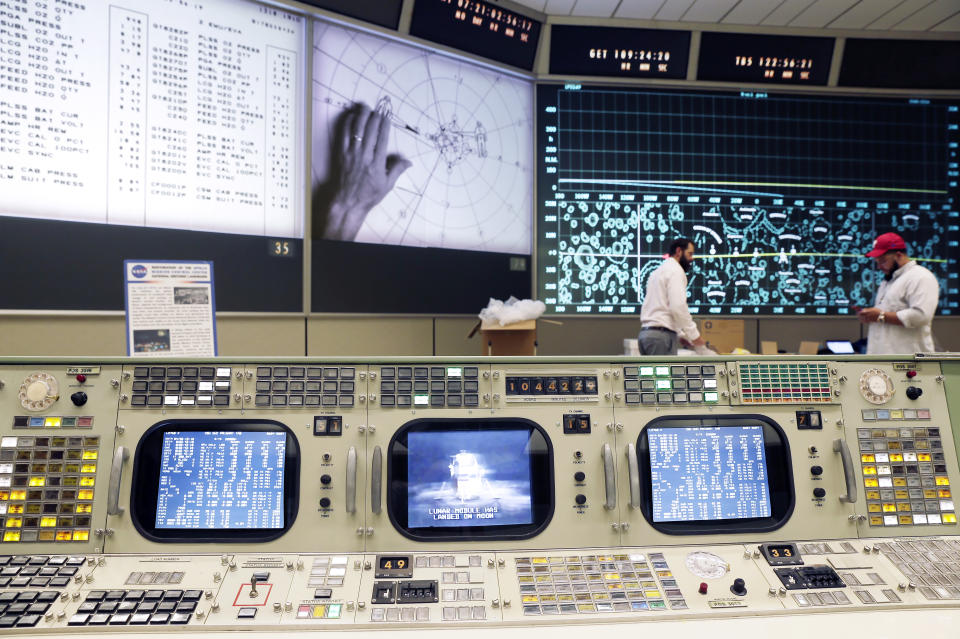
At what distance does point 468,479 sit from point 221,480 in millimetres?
499

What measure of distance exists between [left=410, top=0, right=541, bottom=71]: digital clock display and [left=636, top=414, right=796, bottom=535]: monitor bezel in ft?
9.13

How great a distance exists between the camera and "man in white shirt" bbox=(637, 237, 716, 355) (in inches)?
125

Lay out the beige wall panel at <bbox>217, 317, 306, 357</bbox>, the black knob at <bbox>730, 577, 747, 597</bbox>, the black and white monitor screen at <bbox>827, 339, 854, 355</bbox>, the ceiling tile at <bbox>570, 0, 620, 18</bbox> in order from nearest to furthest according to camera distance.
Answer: the black knob at <bbox>730, 577, 747, 597</bbox> → the beige wall panel at <bbox>217, 317, 306, 357</bbox> → the ceiling tile at <bbox>570, 0, 620, 18</bbox> → the black and white monitor screen at <bbox>827, 339, 854, 355</bbox>

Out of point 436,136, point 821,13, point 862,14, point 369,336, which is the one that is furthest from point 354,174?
point 862,14

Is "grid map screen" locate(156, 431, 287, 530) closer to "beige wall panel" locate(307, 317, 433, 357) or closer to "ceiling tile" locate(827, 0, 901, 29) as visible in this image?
"beige wall panel" locate(307, 317, 433, 357)

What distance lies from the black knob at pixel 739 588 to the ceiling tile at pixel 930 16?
4.22 meters

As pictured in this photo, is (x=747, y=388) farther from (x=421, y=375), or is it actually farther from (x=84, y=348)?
(x=84, y=348)

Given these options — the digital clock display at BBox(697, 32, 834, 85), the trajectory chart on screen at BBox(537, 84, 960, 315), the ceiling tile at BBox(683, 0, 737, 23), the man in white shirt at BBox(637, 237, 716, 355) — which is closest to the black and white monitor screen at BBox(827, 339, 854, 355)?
the trajectory chart on screen at BBox(537, 84, 960, 315)

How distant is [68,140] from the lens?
7.96ft

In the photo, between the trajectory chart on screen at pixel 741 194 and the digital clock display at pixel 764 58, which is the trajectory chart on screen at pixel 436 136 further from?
the digital clock display at pixel 764 58

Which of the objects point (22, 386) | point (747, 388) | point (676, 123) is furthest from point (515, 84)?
point (22, 386)

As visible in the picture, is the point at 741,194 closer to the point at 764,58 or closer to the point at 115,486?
the point at 764,58

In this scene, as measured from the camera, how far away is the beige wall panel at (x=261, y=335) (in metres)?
2.85

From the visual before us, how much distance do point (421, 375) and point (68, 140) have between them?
2.04 metres
